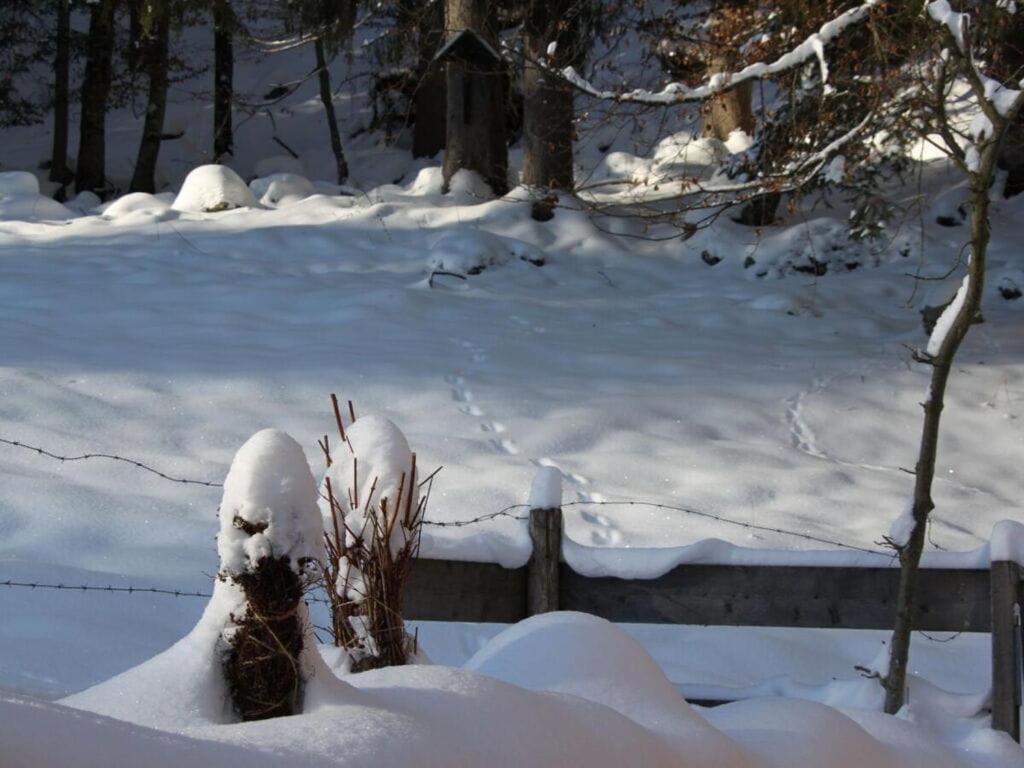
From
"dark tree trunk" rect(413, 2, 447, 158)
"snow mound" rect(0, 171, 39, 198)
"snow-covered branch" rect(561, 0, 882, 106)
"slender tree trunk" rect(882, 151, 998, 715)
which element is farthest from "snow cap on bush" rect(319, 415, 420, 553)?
"dark tree trunk" rect(413, 2, 447, 158)

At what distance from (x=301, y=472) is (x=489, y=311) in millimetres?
7925

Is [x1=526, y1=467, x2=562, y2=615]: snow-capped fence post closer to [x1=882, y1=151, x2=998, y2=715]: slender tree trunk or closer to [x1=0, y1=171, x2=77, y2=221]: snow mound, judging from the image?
[x1=882, y1=151, x2=998, y2=715]: slender tree trunk

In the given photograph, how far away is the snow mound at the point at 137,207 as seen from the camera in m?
12.7

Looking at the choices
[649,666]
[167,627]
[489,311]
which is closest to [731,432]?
[489,311]

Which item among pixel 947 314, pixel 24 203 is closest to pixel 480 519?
pixel 947 314

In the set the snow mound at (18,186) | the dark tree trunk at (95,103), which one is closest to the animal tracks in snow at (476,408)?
the snow mound at (18,186)

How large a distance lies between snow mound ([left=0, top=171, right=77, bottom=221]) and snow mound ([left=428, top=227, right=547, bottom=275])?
4414 mm

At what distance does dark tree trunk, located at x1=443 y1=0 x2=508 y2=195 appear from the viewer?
13.4m

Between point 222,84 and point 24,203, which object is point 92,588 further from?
point 222,84

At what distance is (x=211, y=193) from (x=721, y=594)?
10.3 metres

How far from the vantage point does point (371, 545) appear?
10.0 feet

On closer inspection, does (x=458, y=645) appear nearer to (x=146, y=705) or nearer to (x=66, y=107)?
(x=146, y=705)

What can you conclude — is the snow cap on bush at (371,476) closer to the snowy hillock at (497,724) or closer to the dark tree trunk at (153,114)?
the snowy hillock at (497,724)

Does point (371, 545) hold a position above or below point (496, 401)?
above
